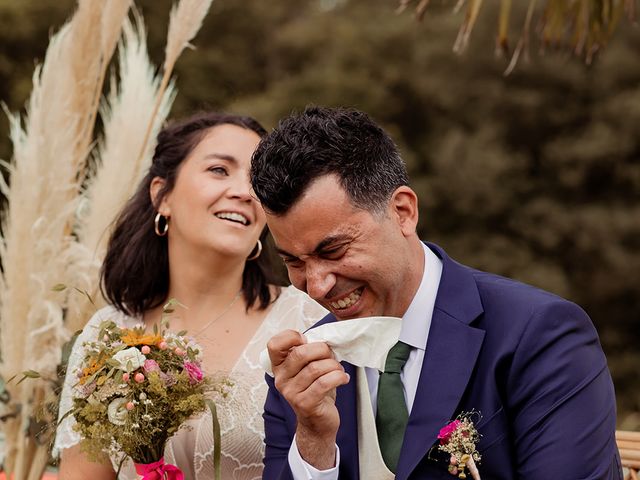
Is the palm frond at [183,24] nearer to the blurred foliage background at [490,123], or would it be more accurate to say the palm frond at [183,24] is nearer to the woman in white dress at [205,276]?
the woman in white dress at [205,276]

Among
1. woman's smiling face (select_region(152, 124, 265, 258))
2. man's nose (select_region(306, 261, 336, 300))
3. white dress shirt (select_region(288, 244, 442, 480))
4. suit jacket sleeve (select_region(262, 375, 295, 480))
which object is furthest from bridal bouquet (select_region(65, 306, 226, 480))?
woman's smiling face (select_region(152, 124, 265, 258))

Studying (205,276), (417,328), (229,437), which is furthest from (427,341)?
(205,276)

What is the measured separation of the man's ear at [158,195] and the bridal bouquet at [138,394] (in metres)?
1.56

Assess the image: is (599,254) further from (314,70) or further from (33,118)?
(33,118)

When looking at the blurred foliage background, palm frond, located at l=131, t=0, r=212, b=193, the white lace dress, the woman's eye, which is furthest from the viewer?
the blurred foliage background

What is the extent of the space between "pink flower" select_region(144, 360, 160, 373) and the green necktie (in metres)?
0.71

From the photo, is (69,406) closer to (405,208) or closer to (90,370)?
(90,370)

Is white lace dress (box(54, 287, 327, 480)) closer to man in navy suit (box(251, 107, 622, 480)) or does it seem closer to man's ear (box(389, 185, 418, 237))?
man in navy suit (box(251, 107, 622, 480))

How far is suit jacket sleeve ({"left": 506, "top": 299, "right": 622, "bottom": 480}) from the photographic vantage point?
2.69 m

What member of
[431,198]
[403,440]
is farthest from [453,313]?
[431,198]

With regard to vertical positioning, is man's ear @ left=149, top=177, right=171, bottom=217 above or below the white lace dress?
above

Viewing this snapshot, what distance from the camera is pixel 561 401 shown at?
107 inches

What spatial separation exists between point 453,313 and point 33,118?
242 cm

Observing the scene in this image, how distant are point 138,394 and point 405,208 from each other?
0.99m
